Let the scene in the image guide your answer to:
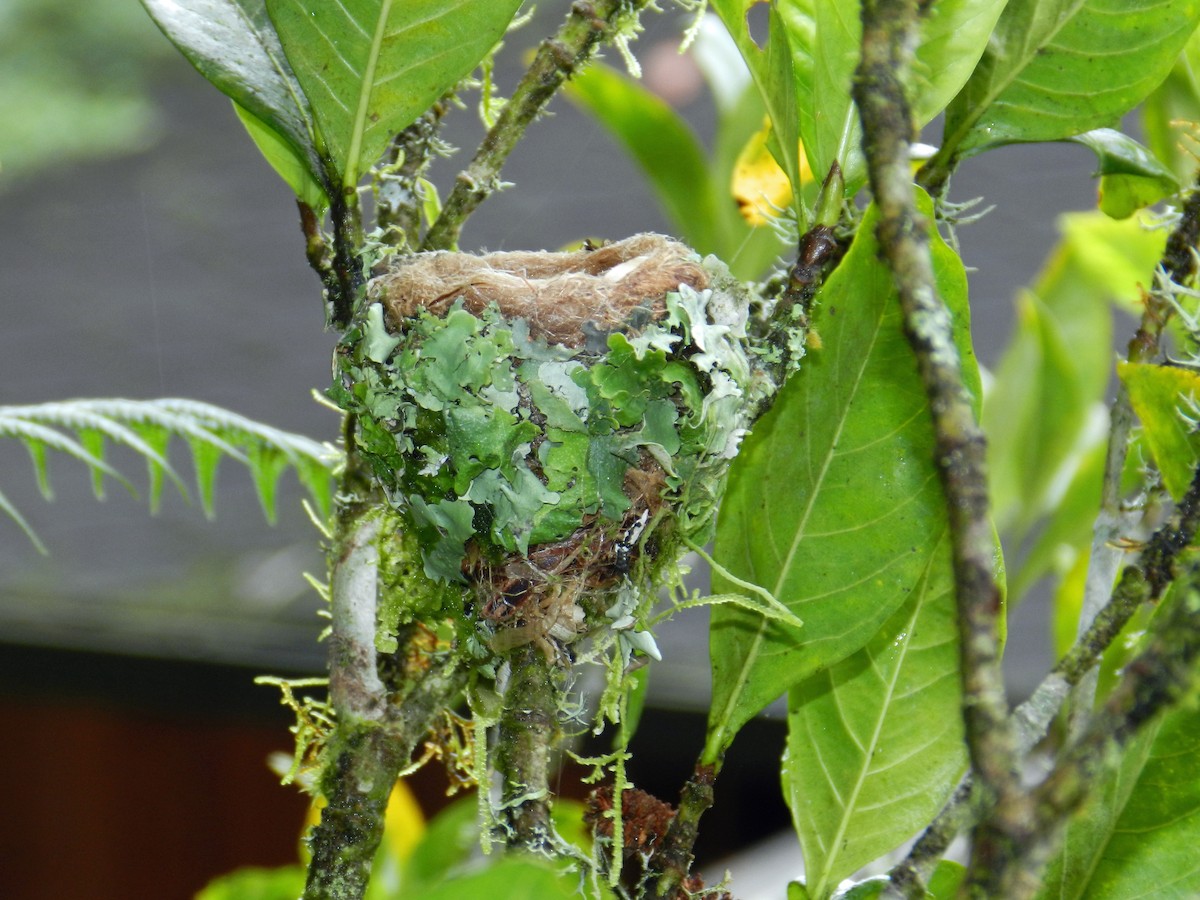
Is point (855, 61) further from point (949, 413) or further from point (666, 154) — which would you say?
point (666, 154)

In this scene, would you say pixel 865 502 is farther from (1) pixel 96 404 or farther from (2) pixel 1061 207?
(2) pixel 1061 207

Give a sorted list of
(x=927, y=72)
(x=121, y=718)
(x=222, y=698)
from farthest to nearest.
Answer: (x=121, y=718) → (x=222, y=698) → (x=927, y=72)

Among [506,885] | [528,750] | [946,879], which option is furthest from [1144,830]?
[506,885]

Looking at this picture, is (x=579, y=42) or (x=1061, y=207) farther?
(x=1061, y=207)

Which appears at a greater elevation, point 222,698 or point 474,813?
point 222,698

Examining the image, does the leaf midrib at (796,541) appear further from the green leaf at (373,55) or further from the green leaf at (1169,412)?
the green leaf at (373,55)

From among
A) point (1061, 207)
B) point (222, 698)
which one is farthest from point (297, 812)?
point (1061, 207)

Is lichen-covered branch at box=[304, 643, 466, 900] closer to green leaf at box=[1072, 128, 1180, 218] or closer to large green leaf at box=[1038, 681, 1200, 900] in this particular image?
large green leaf at box=[1038, 681, 1200, 900]

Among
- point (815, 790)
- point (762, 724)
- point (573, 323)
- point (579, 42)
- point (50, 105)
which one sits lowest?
point (815, 790)
